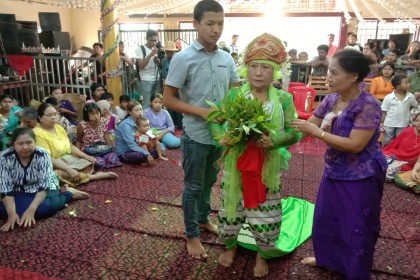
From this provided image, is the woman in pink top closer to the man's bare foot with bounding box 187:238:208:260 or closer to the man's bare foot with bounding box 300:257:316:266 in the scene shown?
the man's bare foot with bounding box 300:257:316:266

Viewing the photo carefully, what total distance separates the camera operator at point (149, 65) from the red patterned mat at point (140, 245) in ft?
10.5

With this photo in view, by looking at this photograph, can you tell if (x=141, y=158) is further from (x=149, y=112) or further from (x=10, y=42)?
(x=10, y=42)

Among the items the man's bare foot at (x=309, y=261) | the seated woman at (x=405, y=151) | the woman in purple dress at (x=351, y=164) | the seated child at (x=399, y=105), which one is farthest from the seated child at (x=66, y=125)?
the seated child at (x=399, y=105)

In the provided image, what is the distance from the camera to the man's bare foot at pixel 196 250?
250 centimetres

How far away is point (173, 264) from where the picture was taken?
245cm

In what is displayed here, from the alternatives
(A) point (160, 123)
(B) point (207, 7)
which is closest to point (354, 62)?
(B) point (207, 7)

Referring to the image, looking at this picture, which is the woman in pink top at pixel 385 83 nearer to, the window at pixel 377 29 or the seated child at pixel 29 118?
→ the seated child at pixel 29 118

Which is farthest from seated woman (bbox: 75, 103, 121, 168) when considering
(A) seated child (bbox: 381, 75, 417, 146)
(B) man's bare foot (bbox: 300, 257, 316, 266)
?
(A) seated child (bbox: 381, 75, 417, 146)

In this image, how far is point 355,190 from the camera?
6.74 feet

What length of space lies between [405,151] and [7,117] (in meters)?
5.42

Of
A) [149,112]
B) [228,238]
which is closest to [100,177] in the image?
[149,112]

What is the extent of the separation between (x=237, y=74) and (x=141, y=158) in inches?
99.8

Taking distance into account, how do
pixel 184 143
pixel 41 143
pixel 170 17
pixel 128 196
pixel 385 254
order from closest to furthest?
pixel 184 143
pixel 385 254
pixel 128 196
pixel 41 143
pixel 170 17

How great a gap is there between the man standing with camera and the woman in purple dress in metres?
4.76
